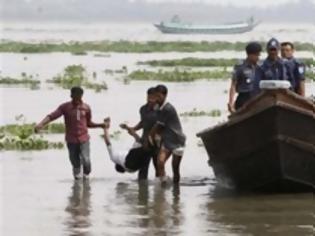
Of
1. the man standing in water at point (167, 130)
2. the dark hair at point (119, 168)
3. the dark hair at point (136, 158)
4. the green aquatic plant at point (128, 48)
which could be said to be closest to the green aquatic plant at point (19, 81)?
the dark hair at point (119, 168)

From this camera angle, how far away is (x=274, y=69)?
615 inches

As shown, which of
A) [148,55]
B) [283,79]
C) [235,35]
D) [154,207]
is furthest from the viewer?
[235,35]

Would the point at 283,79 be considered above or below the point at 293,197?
above

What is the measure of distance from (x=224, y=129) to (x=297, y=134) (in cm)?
91

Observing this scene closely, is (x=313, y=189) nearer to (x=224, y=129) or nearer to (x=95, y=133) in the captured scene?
(x=224, y=129)

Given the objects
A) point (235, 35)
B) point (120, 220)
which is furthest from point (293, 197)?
point (235, 35)

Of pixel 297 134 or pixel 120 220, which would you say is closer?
pixel 120 220

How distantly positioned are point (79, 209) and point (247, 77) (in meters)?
2.94

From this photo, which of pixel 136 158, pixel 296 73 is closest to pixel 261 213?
pixel 296 73

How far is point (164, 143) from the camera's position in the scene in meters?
16.1

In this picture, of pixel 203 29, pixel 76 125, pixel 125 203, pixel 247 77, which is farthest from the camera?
pixel 203 29

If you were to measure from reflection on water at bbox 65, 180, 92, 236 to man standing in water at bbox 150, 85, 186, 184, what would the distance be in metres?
1.09

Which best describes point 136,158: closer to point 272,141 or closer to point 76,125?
point 76,125

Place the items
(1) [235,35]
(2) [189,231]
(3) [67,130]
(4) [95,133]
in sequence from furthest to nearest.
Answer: (1) [235,35] < (4) [95,133] < (3) [67,130] < (2) [189,231]
